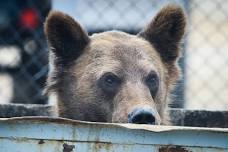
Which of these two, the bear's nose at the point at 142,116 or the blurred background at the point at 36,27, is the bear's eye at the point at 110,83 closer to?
the bear's nose at the point at 142,116

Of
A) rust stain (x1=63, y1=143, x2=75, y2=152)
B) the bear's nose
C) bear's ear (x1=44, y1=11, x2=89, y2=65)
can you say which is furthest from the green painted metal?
bear's ear (x1=44, y1=11, x2=89, y2=65)

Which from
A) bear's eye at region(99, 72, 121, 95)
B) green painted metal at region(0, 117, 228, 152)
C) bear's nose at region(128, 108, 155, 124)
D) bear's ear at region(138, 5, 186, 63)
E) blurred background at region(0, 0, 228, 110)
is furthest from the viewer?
blurred background at region(0, 0, 228, 110)

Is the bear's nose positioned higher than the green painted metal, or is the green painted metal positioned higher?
the bear's nose

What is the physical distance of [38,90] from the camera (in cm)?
793

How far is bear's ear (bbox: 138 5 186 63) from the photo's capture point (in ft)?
17.0

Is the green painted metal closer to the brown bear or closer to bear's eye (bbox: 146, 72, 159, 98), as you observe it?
the brown bear

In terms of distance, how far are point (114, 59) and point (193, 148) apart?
6.84ft

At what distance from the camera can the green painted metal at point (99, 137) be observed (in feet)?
8.96

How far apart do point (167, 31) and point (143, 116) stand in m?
1.36

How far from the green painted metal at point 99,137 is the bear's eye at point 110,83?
185 centimetres

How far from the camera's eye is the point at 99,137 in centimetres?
275

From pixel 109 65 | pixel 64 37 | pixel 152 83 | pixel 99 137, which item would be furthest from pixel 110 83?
pixel 99 137

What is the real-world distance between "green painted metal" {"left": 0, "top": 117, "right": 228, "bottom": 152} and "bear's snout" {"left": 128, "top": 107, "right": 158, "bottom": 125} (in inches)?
46.5

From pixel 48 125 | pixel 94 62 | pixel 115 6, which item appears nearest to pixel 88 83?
pixel 94 62
